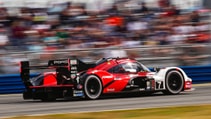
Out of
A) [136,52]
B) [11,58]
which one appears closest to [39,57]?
[11,58]

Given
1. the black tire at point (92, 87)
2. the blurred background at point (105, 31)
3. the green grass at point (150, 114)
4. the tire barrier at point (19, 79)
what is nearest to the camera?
the green grass at point (150, 114)

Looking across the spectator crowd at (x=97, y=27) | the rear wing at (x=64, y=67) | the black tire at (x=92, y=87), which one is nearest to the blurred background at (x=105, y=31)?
the spectator crowd at (x=97, y=27)

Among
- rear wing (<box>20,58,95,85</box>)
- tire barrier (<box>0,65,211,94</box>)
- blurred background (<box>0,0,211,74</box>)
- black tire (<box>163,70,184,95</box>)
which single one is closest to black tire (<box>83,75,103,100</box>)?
rear wing (<box>20,58,95,85</box>)

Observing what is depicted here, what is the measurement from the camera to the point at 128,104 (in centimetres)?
914

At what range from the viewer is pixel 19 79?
13.5 meters

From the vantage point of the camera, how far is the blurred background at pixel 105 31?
1314cm

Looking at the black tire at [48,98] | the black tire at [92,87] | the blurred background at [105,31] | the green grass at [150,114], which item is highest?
the blurred background at [105,31]

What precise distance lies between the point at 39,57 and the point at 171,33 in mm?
A: 4544

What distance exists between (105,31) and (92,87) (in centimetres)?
406

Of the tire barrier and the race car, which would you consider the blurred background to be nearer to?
the tire barrier

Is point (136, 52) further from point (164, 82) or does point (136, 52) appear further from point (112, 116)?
point (112, 116)

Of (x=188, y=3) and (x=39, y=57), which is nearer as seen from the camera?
(x=39, y=57)

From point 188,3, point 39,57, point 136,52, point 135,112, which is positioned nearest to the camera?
point 135,112

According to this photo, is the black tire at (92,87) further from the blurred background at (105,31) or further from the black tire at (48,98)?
the blurred background at (105,31)
